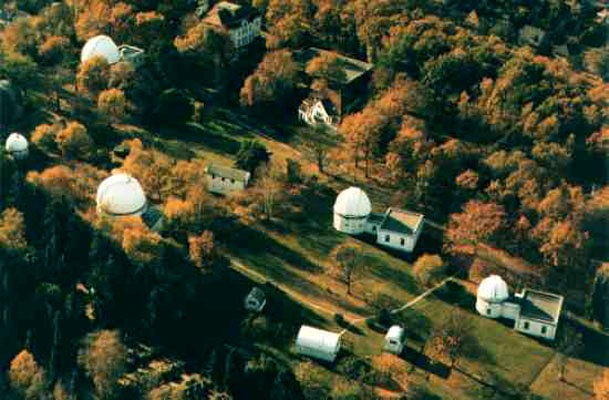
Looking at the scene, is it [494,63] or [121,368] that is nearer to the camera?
[121,368]

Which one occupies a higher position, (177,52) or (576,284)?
(177,52)

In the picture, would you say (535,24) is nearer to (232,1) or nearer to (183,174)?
(232,1)

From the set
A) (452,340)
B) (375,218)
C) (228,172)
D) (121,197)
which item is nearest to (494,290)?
(452,340)

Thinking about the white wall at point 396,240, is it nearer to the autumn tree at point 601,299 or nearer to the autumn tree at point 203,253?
the autumn tree at point 203,253

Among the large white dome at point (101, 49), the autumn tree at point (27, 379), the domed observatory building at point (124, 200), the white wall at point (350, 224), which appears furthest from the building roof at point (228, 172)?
the autumn tree at point (27, 379)

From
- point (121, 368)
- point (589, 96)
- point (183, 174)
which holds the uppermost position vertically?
point (589, 96)

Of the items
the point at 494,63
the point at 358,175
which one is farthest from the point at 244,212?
the point at 494,63

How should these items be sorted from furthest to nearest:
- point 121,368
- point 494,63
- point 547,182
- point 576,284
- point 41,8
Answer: point 41,8 → point 494,63 → point 547,182 → point 576,284 → point 121,368

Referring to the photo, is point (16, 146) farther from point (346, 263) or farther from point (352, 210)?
point (346, 263)
